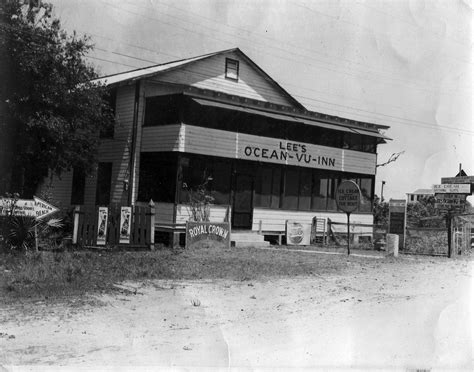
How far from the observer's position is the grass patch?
9.45 metres

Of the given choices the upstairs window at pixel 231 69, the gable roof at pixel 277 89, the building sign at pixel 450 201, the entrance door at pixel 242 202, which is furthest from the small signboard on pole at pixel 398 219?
the upstairs window at pixel 231 69

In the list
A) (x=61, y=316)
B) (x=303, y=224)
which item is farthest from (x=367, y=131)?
(x=61, y=316)

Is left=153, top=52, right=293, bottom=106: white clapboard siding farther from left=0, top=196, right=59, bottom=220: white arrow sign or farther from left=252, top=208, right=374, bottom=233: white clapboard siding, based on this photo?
left=0, top=196, right=59, bottom=220: white arrow sign

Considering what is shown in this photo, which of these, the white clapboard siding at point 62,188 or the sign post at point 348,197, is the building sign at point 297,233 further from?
the white clapboard siding at point 62,188

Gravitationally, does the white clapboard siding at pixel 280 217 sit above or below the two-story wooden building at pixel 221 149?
below

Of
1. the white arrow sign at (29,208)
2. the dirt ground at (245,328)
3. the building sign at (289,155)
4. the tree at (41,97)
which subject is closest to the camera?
the dirt ground at (245,328)

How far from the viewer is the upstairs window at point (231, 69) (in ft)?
76.3

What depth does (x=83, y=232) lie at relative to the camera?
14.7 meters

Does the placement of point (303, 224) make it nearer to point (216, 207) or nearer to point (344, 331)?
point (216, 207)

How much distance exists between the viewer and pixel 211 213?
20.1m

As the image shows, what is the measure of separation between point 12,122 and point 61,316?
911cm

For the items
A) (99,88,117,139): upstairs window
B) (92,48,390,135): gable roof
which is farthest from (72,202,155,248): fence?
(92,48,390,135): gable roof

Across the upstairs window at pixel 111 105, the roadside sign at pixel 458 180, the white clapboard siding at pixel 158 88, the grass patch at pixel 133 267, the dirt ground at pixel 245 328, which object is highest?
the white clapboard siding at pixel 158 88

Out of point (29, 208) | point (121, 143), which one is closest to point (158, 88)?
point (121, 143)
